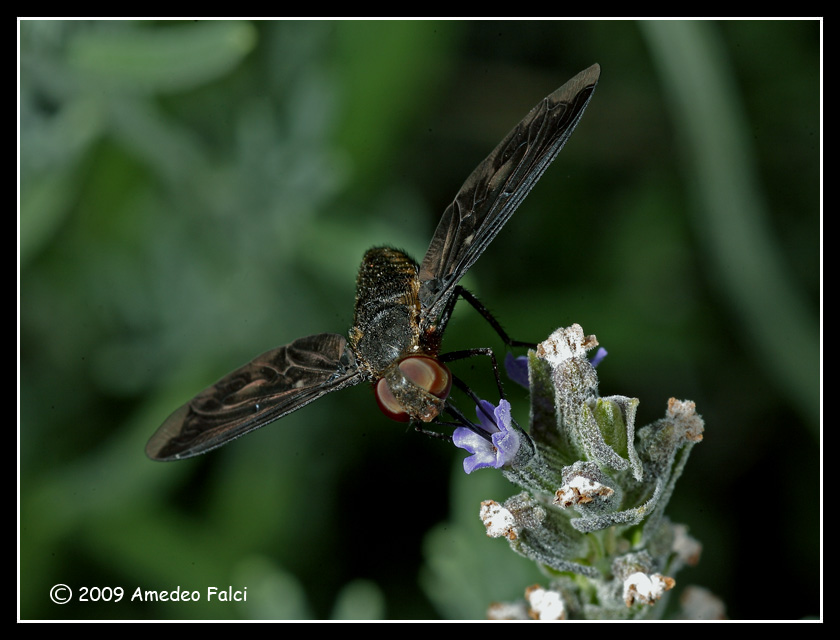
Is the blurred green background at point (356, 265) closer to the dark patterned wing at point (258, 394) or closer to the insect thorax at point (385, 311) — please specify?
the insect thorax at point (385, 311)

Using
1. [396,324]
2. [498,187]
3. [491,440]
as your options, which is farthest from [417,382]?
[498,187]

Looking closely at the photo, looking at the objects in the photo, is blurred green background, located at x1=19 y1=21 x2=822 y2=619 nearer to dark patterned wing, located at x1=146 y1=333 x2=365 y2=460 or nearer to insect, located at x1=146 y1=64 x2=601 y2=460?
insect, located at x1=146 y1=64 x2=601 y2=460

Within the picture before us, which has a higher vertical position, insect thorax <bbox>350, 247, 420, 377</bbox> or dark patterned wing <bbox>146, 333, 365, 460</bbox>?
insect thorax <bbox>350, 247, 420, 377</bbox>

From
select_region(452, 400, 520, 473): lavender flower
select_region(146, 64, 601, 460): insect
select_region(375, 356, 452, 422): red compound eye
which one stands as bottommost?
select_region(452, 400, 520, 473): lavender flower

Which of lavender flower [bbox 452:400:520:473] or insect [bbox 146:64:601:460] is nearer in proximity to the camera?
lavender flower [bbox 452:400:520:473]

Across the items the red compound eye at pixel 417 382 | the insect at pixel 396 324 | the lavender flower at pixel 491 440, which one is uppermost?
the insect at pixel 396 324

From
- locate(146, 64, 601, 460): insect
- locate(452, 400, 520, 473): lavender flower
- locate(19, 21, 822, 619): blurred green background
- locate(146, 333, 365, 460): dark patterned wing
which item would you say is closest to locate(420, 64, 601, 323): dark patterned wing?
locate(146, 64, 601, 460): insect

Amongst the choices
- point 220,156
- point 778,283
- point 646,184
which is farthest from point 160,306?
point 778,283

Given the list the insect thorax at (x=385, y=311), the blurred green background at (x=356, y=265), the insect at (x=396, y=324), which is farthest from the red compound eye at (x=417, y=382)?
the blurred green background at (x=356, y=265)
